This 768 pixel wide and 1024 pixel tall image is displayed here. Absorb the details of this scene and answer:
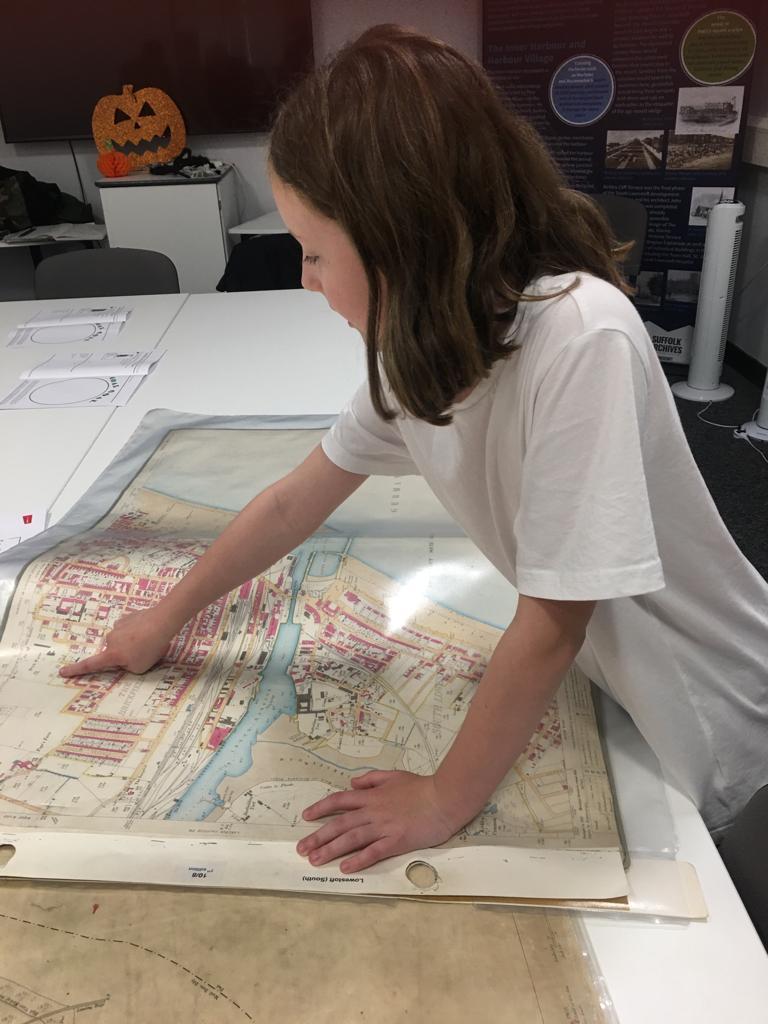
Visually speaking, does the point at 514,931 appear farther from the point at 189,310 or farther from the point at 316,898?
the point at 189,310

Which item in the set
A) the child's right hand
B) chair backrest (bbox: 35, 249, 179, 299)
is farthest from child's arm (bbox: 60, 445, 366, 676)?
chair backrest (bbox: 35, 249, 179, 299)

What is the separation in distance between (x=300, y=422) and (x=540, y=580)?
0.80m

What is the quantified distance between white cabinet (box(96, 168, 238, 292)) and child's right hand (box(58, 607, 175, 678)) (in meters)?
2.80

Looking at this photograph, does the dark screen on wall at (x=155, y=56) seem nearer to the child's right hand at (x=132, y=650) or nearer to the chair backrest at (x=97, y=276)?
the chair backrest at (x=97, y=276)

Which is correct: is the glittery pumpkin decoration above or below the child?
below

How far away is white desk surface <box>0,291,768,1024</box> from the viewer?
18.4 inches

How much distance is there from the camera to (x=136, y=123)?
3.35 meters

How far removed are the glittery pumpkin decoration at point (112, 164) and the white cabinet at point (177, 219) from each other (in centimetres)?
6

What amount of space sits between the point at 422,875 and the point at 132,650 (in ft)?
1.16

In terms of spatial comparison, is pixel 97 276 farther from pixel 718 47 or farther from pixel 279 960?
pixel 718 47

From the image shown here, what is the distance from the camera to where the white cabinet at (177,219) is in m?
3.22

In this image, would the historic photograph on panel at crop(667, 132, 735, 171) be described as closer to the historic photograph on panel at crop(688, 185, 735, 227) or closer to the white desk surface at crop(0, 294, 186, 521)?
the historic photograph on panel at crop(688, 185, 735, 227)

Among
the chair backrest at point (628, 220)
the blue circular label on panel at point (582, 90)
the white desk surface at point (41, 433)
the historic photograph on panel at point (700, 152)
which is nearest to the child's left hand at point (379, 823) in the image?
the white desk surface at point (41, 433)

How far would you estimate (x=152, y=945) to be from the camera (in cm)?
50
